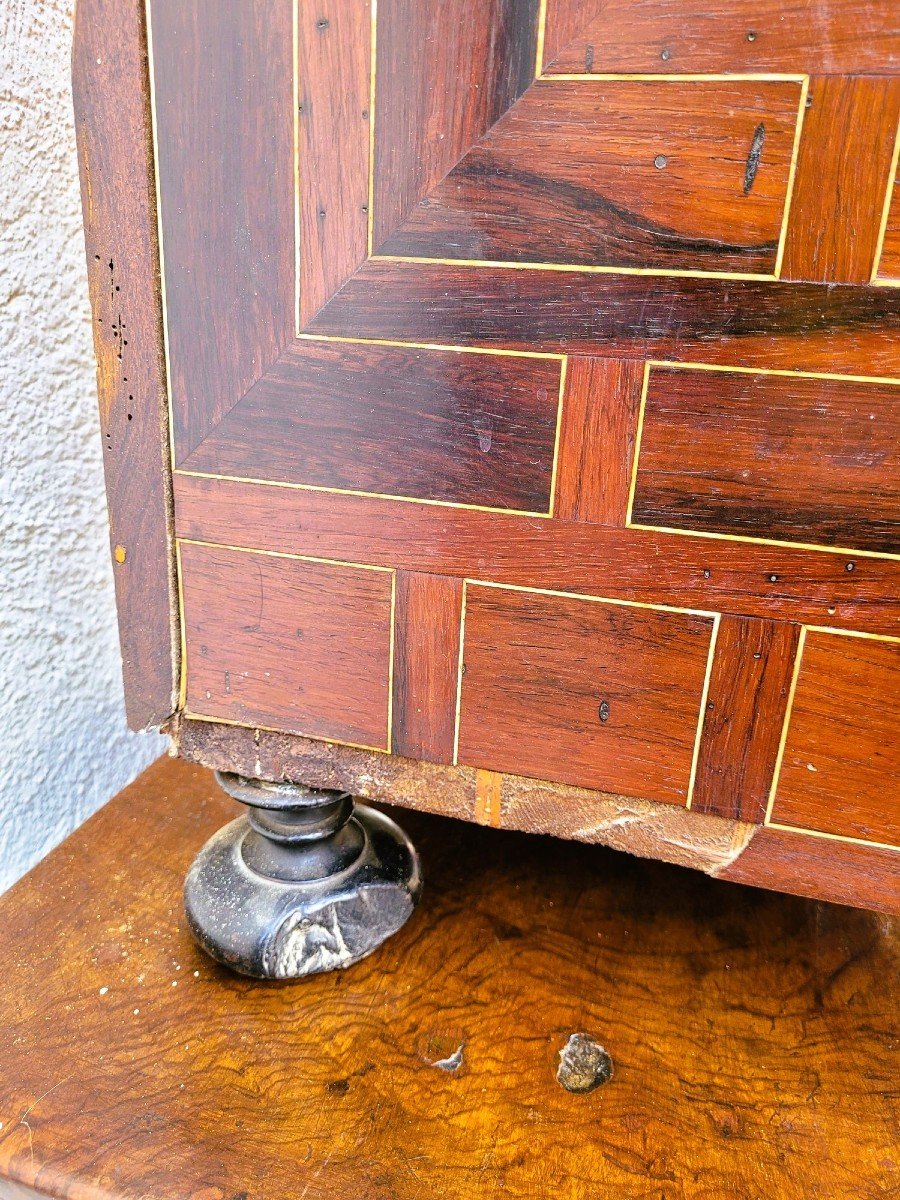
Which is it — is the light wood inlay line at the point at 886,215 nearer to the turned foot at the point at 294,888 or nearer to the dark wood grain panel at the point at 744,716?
the dark wood grain panel at the point at 744,716

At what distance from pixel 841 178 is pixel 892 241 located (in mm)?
46

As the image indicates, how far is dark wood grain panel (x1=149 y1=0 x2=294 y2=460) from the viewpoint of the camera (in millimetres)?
593

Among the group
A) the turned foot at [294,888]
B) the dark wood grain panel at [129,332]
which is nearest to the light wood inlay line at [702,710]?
the turned foot at [294,888]

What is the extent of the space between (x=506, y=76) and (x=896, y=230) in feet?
0.80

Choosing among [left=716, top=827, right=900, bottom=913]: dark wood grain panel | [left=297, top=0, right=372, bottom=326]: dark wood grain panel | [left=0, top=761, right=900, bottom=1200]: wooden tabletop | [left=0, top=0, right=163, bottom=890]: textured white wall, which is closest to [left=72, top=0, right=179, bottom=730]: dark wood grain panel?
[left=297, top=0, right=372, bottom=326]: dark wood grain panel

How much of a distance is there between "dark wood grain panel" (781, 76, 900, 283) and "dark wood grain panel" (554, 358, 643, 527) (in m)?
0.11

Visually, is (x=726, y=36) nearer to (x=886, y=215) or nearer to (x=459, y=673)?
(x=886, y=215)

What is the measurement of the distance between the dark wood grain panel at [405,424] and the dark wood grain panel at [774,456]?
0.08 metres

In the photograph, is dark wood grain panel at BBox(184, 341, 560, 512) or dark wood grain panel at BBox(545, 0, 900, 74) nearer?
dark wood grain panel at BBox(545, 0, 900, 74)

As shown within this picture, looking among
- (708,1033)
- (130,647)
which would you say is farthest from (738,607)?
(130,647)

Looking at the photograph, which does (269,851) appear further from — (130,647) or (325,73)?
(325,73)

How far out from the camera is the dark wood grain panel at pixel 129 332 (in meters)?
0.62

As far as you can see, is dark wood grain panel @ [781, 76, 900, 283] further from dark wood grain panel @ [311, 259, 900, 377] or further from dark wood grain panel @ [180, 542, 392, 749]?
dark wood grain panel @ [180, 542, 392, 749]

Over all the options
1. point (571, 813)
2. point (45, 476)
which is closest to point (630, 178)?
point (571, 813)
